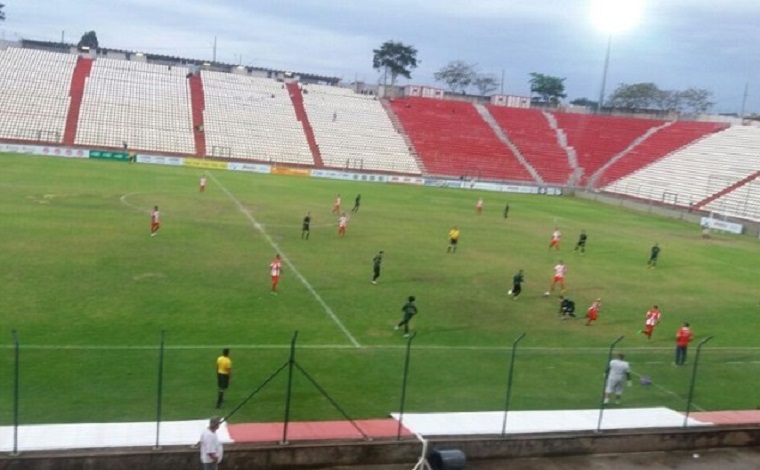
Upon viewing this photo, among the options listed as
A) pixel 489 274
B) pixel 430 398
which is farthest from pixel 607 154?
pixel 430 398

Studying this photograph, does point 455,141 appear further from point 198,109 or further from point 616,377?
point 616,377

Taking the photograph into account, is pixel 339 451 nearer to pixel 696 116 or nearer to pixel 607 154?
pixel 607 154

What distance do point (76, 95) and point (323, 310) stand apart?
63191 millimetres

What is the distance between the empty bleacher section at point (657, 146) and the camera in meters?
78.8

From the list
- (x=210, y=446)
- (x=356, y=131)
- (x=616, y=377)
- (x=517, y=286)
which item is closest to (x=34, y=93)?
(x=356, y=131)

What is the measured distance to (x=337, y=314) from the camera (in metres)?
23.0

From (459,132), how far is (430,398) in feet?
241

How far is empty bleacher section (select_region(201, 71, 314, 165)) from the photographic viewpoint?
7419 centimetres

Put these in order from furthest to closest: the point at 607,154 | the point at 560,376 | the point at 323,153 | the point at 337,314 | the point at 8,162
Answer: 1. the point at 607,154
2. the point at 323,153
3. the point at 8,162
4. the point at 337,314
5. the point at 560,376

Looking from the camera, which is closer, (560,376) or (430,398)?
(430,398)

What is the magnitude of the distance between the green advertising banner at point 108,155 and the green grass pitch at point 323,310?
74.4 feet

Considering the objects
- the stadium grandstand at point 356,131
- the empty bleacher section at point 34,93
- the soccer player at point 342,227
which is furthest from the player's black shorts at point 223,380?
the empty bleacher section at point 34,93

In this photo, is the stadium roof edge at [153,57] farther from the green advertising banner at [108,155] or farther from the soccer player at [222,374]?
the soccer player at [222,374]

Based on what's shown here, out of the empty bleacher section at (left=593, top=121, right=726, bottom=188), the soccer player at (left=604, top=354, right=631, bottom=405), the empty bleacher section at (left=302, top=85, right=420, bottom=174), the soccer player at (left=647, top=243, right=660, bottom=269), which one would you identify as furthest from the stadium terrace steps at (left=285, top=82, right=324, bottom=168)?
the soccer player at (left=604, top=354, right=631, bottom=405)
